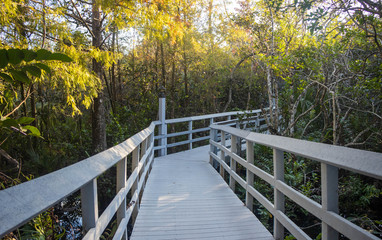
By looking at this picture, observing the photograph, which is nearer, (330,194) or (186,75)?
(330,194)

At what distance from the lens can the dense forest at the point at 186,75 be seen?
4422 mm

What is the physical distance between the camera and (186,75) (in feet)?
46.8

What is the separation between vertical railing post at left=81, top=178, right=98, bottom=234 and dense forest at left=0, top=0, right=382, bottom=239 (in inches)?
28.4

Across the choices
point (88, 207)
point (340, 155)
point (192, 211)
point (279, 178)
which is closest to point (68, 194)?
point (88, 207)

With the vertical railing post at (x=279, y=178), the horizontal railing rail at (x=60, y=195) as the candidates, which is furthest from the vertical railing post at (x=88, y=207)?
the vertical railing post at (x=279, y=178)

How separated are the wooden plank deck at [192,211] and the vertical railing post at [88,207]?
1526 millimetres

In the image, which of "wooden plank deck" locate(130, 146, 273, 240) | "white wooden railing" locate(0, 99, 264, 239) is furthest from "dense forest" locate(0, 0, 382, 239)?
"wooden plank deck" locate(130, 146, 273, 240)

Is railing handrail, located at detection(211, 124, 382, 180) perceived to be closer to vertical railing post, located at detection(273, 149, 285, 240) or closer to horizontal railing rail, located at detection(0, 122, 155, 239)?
vertical railing post, located at detection(273, 149, 285, 240)

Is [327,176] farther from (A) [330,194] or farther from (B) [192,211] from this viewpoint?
(B) [192,211]

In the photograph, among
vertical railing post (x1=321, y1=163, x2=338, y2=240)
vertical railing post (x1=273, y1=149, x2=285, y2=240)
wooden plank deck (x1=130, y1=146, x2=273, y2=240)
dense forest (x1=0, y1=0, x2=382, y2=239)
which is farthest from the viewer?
dense forest (x1=0, y1=0, x2=382, y2=239)

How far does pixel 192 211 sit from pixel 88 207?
96.6 inches

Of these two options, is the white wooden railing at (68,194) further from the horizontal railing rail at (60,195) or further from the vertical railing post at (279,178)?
the vertical railing post at (279,178)

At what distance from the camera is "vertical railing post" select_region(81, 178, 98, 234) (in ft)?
5.66

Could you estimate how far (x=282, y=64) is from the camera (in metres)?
6.32
